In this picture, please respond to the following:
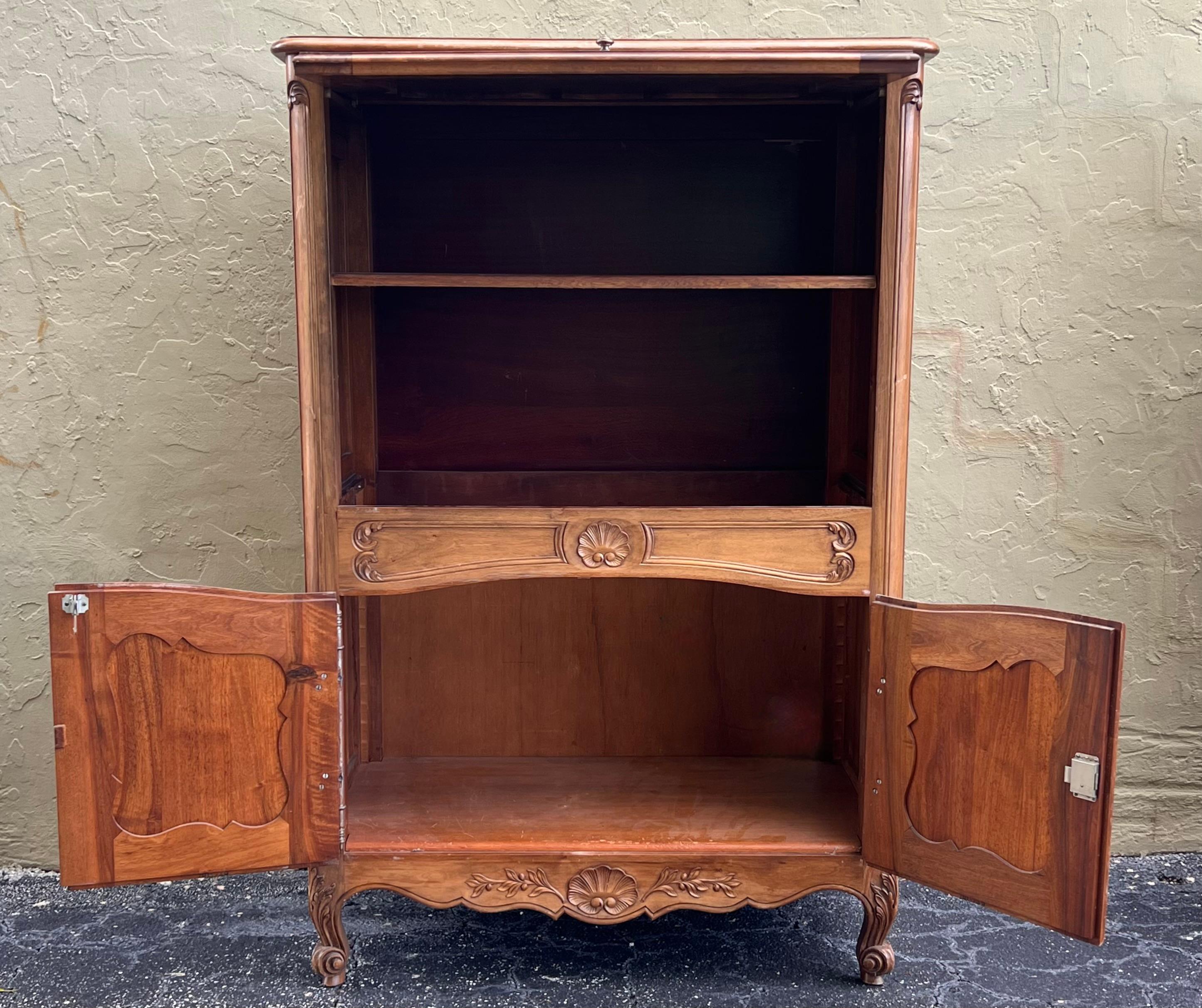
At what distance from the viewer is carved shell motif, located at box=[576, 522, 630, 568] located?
6.09ft

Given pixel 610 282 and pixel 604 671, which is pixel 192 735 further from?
pixel 610 282

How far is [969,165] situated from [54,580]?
7.45ft

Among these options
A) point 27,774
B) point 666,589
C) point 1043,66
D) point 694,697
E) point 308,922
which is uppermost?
point 1043,66

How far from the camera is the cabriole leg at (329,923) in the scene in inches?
75.7

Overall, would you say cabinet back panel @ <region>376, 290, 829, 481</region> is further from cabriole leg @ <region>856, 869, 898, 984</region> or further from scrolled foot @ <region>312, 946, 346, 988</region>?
scrolled foot @ <region>312, 946, 346, 988</region>

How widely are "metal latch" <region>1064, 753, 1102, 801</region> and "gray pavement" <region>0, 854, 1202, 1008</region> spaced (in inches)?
20.4

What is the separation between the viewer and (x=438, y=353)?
2.27 m

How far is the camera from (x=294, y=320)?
2322mm

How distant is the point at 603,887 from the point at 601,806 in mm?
198

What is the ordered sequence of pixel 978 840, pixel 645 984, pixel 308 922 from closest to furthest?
pixel 978 840
pixel 645 984
pixel 308 922

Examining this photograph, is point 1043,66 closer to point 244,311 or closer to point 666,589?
point 666,589

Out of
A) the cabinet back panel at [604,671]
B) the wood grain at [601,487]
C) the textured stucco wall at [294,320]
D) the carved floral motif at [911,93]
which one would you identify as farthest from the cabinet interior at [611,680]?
the carved floral motif at [911,93]

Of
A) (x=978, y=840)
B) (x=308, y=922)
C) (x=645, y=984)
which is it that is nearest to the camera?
(x=978, y=840)

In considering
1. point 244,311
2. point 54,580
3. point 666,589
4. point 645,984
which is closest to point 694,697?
point 666,589
